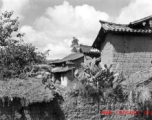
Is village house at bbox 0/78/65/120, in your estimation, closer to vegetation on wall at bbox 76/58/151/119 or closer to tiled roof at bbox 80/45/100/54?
vegetation on wall at bbox 76/58/151/119

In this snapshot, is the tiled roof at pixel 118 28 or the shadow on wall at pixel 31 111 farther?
the tiled roof at pixel 118 28

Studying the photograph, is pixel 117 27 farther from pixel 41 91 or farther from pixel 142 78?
pixel 41 91

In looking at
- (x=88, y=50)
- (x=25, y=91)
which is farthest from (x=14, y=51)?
(x=88, y=50)

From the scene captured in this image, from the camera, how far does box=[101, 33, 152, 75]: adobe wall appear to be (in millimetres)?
11492

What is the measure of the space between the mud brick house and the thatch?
5.49 metres

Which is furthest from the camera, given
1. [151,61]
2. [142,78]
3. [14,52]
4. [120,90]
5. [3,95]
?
[151,61]

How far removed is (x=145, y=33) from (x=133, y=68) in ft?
7.41

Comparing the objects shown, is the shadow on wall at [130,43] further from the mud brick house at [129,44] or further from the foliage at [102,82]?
the foliage at [102,82]

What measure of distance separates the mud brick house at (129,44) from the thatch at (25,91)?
5.49m

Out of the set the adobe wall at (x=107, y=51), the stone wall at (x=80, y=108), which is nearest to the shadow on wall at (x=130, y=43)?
the adobe wall at (x=107, y=51)

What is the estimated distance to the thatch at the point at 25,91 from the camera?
21.3 feet

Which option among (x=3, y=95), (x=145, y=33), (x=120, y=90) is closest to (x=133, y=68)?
(x=145, y=33)

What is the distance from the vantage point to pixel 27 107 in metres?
6.80

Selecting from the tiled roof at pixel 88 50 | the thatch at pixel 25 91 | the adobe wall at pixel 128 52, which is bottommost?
the thatch at pixel 25 91
